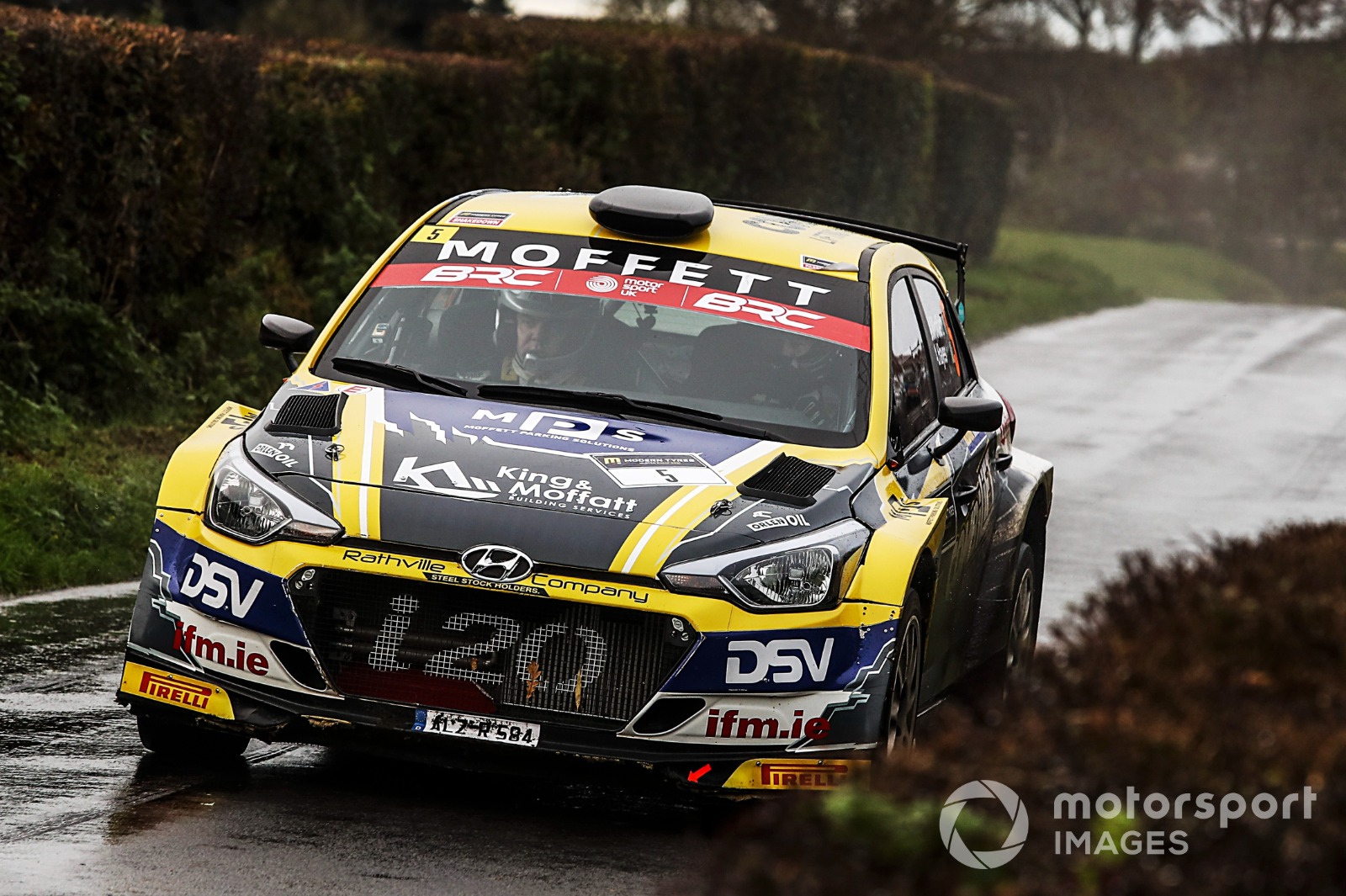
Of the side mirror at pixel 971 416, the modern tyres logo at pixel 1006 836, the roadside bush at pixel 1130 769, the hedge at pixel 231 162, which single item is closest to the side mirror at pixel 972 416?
the side mirror at pixel 971 416

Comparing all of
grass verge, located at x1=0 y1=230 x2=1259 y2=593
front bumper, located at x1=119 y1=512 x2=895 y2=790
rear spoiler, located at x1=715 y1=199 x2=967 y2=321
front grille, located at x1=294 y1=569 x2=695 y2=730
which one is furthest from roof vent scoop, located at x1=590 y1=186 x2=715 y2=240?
grass verge, located at x1=0 y1=230 x2=1259 y2=593

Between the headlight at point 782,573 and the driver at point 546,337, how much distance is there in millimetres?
1310

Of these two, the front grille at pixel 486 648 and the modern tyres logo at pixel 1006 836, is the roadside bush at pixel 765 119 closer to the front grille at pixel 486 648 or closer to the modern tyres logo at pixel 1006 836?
the front grille at pixel 486 648

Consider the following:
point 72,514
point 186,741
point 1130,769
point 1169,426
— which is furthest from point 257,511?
point 1169,426

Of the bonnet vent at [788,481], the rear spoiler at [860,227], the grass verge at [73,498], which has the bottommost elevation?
the grass verge at [73,498]

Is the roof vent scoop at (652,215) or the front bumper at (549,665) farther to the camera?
the roof vent scoop at (652,215)

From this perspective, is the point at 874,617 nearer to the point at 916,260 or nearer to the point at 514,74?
the point at 916,260

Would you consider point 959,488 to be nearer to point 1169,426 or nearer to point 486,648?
point 486,648

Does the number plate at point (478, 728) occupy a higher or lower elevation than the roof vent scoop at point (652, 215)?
lower

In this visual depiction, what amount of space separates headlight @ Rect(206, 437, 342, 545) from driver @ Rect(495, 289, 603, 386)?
3.88 feet

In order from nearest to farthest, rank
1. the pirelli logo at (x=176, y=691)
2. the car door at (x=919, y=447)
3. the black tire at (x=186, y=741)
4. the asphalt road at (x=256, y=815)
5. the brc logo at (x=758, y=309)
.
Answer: the asphalt road at (x=256, y=815) < the pirelli logo at (x=176, y=691) < the black tire at (x=186, y=741) < the car door at (x=919, y=447) < the brc logo at (x=758, y=309)

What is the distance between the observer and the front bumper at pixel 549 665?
5.92m

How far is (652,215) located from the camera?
7727 millimetres

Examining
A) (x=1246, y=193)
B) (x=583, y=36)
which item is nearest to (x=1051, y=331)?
(x=583, y=36)
